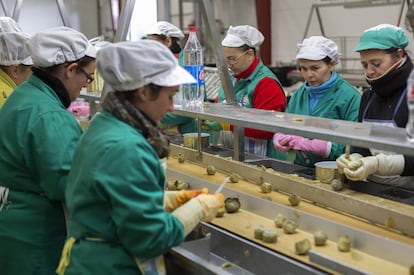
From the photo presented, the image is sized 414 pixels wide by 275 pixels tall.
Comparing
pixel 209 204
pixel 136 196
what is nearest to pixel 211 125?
pixel 209 204

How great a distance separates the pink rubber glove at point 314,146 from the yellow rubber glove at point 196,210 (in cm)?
115

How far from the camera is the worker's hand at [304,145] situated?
2.64 m

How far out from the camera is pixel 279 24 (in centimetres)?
651

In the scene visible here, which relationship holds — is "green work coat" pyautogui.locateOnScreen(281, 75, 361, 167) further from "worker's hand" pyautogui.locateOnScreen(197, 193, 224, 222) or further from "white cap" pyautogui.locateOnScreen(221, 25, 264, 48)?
"worker's hand" pyautogui.locateOnScreen(197, 193, 224, 222)

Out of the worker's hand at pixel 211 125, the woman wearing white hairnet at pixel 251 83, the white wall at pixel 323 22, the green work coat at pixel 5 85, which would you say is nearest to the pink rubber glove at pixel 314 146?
the woman wearing white hairnet at pixel 251 83

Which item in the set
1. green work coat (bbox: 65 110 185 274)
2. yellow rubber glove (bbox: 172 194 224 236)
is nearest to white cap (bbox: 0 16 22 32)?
green work coat (bbox: 65 110 185 274)

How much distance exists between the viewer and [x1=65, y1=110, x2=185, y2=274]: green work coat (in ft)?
4.42

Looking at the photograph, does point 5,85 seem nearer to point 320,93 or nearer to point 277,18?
point 320,93

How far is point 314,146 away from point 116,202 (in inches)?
59.9

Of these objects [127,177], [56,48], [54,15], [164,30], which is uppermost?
[54,15]

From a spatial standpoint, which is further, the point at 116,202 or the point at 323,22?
the point at 323,22

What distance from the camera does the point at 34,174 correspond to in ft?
6.22

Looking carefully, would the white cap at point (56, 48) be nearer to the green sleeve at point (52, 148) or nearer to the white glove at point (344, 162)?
the green sleeve at point (52, 148)

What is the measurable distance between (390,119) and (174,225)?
52.5 inches
